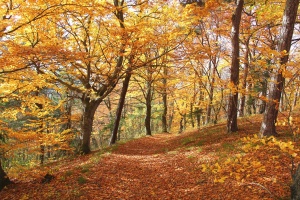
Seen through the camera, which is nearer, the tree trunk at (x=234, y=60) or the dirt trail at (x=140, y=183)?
the dirt trail at (x=140, y=183)

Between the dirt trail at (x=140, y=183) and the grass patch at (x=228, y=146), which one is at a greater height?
the grass patch at (x=228, y=146)

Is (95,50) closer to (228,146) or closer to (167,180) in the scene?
(167,180)

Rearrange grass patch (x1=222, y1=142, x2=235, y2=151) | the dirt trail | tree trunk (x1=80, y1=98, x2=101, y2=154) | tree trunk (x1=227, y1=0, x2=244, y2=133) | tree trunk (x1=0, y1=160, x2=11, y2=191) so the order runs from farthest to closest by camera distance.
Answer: tree trunk (x1=80, y1=98, x2=101, y2=154), tree trunk (x1=227, y1=0, x2=244, y2=133), grass patch (x1=222, y1=142, x2=235, y2=151), tree trunk (x1=0, y1=160, x2=11, y2=191), the dirt trail

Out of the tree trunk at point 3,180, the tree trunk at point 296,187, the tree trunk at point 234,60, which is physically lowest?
the tree trunk at point 3,180

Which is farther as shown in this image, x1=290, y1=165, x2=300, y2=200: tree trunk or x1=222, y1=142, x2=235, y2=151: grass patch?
x1=222, y1=142, x2=235, y2=151: grass patch

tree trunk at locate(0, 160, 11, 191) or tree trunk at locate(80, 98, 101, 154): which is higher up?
tree trunk at locate(80, 98, 101, 154)

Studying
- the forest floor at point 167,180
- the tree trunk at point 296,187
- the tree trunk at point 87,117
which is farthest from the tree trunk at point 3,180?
the tree trunk at point 296,187

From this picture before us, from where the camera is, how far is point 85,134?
12992 mm

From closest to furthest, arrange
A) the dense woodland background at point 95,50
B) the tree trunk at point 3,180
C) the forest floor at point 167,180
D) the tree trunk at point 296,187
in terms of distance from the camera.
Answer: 1. the tree trunk at point 296,187
2. the forest floor at point 167,180
3. the dense woodland background at point 95,50
4. the tree trunk at point 3,180

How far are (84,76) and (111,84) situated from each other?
1.54 metres

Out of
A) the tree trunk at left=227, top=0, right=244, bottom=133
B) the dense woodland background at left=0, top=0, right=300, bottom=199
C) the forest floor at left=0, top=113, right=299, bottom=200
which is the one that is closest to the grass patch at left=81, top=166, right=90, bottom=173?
the forest floor at left=0, top=113, right=299, bottom=200

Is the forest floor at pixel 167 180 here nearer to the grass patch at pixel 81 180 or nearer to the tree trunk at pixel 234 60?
the grass patch at pixel 81 180

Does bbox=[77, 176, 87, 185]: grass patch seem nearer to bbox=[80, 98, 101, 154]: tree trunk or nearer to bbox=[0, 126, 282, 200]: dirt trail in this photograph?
bbox=[0, 126, 282, 200]: dirt trail

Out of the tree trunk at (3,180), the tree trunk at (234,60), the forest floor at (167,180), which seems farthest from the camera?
the tree trunk at (234,60)
